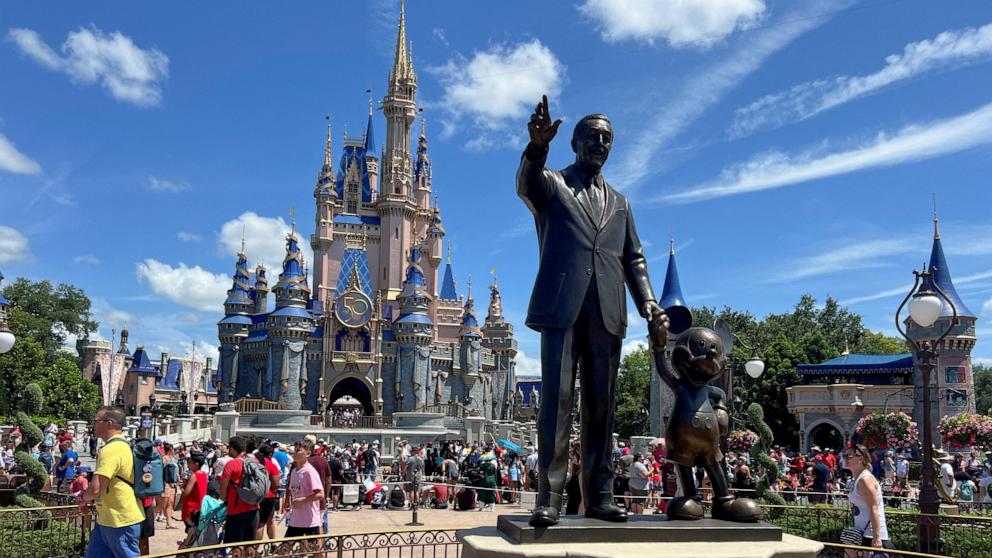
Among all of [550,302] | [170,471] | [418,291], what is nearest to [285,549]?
[550,302]

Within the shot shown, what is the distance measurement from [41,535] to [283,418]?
109 ft

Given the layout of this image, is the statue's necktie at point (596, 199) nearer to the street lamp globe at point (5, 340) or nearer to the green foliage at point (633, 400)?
the street lamp globe at point (5, 340)

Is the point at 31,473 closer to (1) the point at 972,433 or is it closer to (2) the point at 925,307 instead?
(2) the point at 925,307

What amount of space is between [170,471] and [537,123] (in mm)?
9391

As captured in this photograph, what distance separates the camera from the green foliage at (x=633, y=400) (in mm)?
58156

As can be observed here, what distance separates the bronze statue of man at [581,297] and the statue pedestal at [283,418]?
123 ft

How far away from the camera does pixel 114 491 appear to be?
585cm

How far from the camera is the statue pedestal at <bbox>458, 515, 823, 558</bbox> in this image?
14.8 feet

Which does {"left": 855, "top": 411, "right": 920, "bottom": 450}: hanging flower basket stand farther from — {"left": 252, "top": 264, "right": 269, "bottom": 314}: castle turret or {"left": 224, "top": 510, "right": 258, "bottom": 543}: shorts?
{"left": 252, "top": 264, "right": 269, "bottom": 314}: castle turret

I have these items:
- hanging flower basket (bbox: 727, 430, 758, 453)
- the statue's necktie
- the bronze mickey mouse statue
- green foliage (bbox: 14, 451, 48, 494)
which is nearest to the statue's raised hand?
the statue's necktie

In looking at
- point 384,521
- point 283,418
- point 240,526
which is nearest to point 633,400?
point 283,418

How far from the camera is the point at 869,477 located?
6555 mm

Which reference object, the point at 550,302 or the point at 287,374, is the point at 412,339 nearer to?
the point at 287,374

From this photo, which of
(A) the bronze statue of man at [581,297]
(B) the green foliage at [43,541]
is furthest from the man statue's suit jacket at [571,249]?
(B) the green foliage at [43,541]
